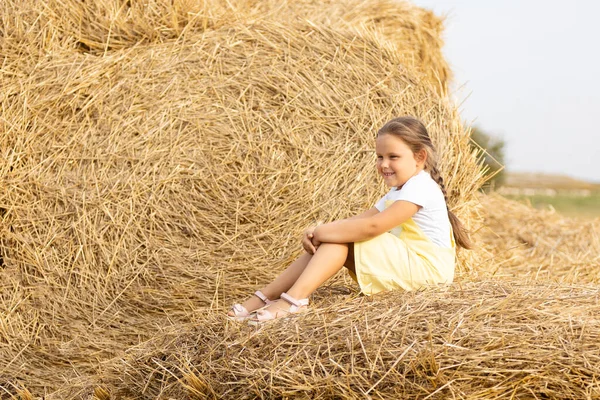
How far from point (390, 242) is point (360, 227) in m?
0.15

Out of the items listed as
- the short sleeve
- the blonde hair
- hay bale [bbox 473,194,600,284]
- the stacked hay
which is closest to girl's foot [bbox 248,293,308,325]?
the stacked hay

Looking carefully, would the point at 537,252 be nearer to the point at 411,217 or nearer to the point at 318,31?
the point at 318,31

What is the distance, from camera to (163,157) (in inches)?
154

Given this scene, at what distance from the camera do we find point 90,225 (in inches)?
148

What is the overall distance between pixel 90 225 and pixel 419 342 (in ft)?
6.42

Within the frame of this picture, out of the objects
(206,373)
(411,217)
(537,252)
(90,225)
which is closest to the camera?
(206,373)

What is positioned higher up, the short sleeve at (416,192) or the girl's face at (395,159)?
the girl's face at (395,159)

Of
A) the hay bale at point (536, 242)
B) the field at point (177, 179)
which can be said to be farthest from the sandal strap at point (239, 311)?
the hay bale at point (536, 242)

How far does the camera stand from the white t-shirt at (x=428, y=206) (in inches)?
120

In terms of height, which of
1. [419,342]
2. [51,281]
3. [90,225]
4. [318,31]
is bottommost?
[51,281]

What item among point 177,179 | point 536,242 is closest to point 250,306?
point 177,179

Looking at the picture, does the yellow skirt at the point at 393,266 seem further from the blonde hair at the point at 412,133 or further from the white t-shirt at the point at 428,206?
the blonde hair at the point at 412,133

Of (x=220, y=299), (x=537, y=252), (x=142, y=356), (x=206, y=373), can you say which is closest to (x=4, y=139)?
(x=220, y=299)

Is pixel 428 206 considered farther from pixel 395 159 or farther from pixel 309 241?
pixel 309 241
